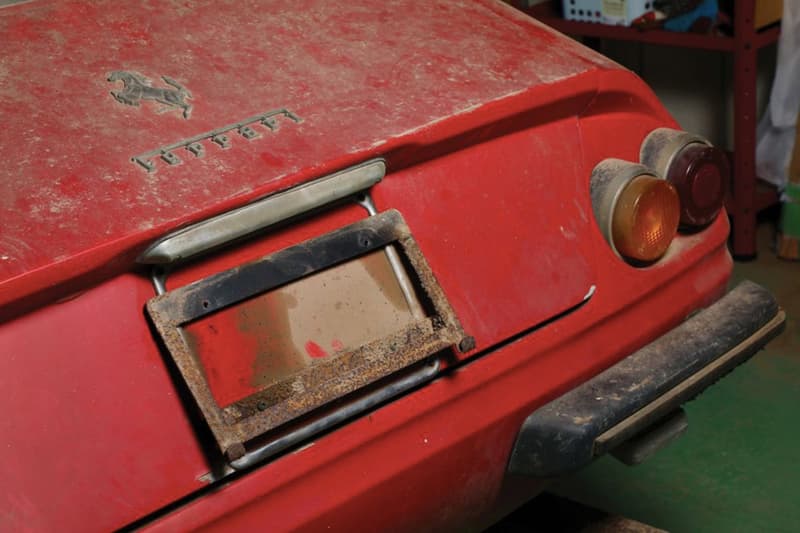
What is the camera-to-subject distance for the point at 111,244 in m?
1.41

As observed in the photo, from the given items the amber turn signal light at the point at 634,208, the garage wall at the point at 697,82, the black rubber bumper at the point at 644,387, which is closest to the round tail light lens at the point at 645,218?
the amber turn signal light at the point at 634,208

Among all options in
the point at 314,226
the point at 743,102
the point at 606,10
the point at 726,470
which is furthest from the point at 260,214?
the point at 606,10

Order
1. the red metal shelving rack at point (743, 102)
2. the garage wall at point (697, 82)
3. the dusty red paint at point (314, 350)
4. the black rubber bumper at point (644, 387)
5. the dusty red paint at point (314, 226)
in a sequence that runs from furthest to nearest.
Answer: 1. the garage wall at point (697, 82)
2. the red metal shelving rack at point (743, 102)
3. the black rubber bumper at point (644, 387)
4. the dusty red paint at point (314, 350)
5. the dusty red paint at point (314, 226)

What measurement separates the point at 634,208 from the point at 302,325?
60 cm

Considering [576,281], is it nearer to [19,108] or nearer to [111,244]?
[111,244]

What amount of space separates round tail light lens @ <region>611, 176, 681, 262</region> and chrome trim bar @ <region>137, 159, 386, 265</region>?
44 cm

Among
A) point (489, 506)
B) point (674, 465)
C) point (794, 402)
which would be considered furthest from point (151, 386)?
point (794, 402)

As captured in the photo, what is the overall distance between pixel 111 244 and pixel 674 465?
5.99 feet

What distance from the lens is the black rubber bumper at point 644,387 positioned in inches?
67.1

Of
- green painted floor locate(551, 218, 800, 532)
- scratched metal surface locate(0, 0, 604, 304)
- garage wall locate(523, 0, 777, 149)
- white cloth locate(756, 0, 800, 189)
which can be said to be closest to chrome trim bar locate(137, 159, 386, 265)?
scratched metal surface locate(0, 0, 604, 304)

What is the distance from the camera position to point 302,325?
5.08 feet

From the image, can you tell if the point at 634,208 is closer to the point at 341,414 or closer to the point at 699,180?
the point at 699,180

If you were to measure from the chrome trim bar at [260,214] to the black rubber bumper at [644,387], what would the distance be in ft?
1.53

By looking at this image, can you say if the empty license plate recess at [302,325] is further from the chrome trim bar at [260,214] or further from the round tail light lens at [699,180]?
the round tail light lens at [699,180]
